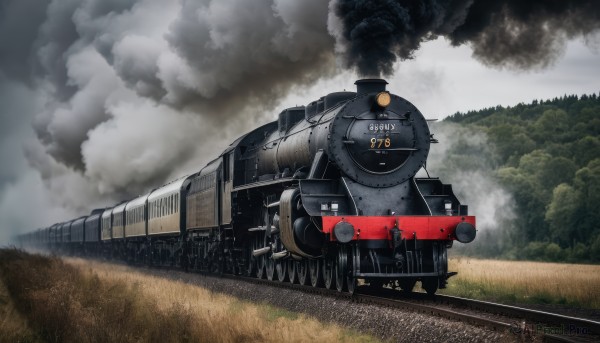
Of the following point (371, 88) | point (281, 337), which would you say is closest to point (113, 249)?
point (371, 88)

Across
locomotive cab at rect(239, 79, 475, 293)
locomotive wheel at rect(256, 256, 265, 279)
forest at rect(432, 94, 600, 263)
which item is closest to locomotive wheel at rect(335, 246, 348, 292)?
locomotive cab at rect(239, 79, 475, 293)

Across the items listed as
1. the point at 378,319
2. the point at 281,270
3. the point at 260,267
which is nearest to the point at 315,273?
the point at 281,270

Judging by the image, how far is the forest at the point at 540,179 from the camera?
4638cm

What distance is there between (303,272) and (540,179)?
4293cm

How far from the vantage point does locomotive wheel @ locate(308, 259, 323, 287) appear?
46.4ft

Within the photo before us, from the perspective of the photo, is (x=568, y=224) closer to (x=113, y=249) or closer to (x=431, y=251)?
(x=113, y=249)

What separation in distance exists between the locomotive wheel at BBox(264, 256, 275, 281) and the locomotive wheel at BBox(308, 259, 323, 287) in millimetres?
2545

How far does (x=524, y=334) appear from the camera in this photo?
7.32 m

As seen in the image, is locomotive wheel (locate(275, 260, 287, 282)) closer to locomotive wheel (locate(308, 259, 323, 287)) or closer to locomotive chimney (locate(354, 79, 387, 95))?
locomotive wheel (locate(308, 259, 323, 287))

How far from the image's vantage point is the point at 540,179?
54344mm

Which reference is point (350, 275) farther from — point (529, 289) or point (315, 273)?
point (529, 289)

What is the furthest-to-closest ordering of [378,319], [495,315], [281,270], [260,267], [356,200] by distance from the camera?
[260,267] → [281,270] → [356,200] → [378,319] → [495,315]

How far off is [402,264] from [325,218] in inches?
61.9

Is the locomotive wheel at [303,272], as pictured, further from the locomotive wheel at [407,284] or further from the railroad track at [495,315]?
the locomotive wheel at [407,284]
